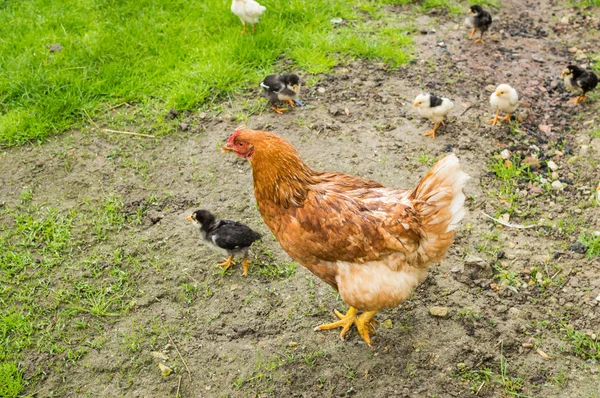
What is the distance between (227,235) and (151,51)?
363 centimetres

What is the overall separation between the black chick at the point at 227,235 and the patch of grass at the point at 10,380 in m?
1.67

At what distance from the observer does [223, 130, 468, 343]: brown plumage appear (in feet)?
11.1

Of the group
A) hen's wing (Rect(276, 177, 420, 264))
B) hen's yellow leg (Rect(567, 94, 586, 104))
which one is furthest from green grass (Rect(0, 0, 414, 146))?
hen's wing (Rect(276, 177, 420, 264))

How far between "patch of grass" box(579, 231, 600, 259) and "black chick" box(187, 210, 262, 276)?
8.91 ft

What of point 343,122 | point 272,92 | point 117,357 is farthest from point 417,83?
point 117,357

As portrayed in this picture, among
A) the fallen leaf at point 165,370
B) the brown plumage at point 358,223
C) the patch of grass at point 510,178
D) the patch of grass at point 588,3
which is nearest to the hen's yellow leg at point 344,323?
the brown plumage at point 358,223

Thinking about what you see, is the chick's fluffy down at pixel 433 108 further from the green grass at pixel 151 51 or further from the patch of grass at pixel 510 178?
the green grass at pixel 151 51

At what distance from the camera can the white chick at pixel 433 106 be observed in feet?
17.4

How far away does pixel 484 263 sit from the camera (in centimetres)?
419

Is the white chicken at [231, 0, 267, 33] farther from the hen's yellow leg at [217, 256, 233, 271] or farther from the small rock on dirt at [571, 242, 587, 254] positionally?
the small rock on dirt at [571, 242, 587, 254]

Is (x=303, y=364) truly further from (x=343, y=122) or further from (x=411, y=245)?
(x=343, y=122)

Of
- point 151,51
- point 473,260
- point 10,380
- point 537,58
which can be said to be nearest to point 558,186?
point 473,260

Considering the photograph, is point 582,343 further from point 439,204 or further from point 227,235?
point 227,235

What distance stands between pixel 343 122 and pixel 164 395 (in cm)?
340
